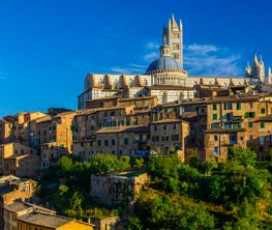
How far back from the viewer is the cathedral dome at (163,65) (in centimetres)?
9116

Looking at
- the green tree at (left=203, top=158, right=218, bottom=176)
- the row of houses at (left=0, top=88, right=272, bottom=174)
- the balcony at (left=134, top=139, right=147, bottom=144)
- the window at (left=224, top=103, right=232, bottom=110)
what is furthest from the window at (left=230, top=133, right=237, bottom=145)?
the balcony at (left=134, top=139, right=147, bottom=144)

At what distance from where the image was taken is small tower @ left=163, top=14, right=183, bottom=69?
112550mm

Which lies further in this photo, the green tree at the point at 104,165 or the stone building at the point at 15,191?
the stone building at the point at 15,191

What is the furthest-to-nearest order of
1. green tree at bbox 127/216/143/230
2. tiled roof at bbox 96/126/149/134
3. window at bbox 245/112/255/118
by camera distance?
tiled roof at bbox 96/126/149/134, window at bbox 245/112/255/118, green tree at bbox 127/216/143/230

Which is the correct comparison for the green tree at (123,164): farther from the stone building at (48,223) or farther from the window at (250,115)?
the window at (250,115)

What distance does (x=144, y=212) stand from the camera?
45.2 m

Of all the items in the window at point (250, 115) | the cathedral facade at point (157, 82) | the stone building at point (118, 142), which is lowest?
the stone building at point (118, 142)

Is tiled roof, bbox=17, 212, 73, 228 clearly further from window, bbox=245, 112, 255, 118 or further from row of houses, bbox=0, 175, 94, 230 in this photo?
window, bbox=245, 112, 255, 118

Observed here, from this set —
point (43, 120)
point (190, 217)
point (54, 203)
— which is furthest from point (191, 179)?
point (43, 120)

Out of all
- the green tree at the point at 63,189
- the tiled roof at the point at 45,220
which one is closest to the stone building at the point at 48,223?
the tiled roof at the point at 45,220

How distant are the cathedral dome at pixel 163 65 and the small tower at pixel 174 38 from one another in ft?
61.4

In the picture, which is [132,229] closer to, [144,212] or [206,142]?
[144,212]

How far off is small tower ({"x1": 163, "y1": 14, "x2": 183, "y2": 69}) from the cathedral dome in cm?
1870

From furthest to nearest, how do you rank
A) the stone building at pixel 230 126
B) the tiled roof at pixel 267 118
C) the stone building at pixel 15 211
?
the tiled roof at pixel 267 118
the stone building at pixel 230 126
the stone building at pixel 15 211
